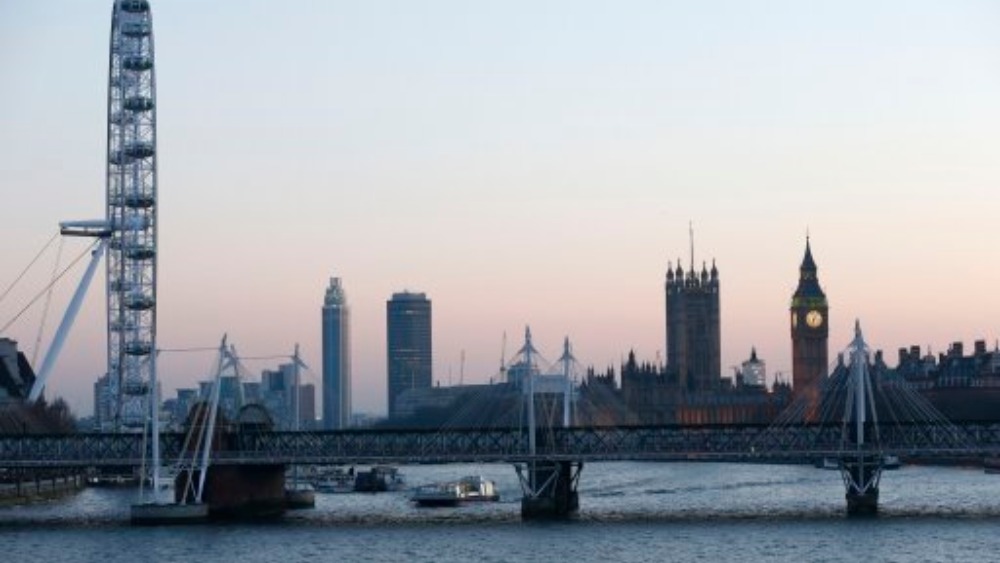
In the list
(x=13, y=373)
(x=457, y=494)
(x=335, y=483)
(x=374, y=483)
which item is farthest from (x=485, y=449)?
(x=13, y=373)

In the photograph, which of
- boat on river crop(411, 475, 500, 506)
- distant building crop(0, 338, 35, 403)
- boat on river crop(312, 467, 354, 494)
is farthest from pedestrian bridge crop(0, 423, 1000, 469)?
distant building crop(0, 338, 35, 403)

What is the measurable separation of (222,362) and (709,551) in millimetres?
30239

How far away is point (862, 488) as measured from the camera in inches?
3681

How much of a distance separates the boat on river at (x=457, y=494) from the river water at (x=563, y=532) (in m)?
1.38

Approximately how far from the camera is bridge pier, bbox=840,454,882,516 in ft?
307

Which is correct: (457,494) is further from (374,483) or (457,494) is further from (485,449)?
(374,483)

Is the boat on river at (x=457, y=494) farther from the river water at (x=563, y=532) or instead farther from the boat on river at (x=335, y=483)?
the boat on river at (x=335, y=483)

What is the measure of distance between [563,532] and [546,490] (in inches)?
427

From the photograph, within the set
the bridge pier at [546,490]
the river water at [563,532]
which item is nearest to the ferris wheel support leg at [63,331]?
the river water at [563,532]

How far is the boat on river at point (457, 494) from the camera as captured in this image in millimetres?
111125

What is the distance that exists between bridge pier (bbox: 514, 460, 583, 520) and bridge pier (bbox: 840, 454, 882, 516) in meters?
11.3

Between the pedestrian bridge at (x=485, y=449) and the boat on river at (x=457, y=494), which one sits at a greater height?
the pedestrian bridge at (x=485, y=449)

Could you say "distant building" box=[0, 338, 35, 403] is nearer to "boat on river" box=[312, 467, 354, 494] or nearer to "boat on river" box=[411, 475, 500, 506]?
"boat on river" box=[312, 467, 354, 494]

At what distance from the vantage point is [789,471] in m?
169
